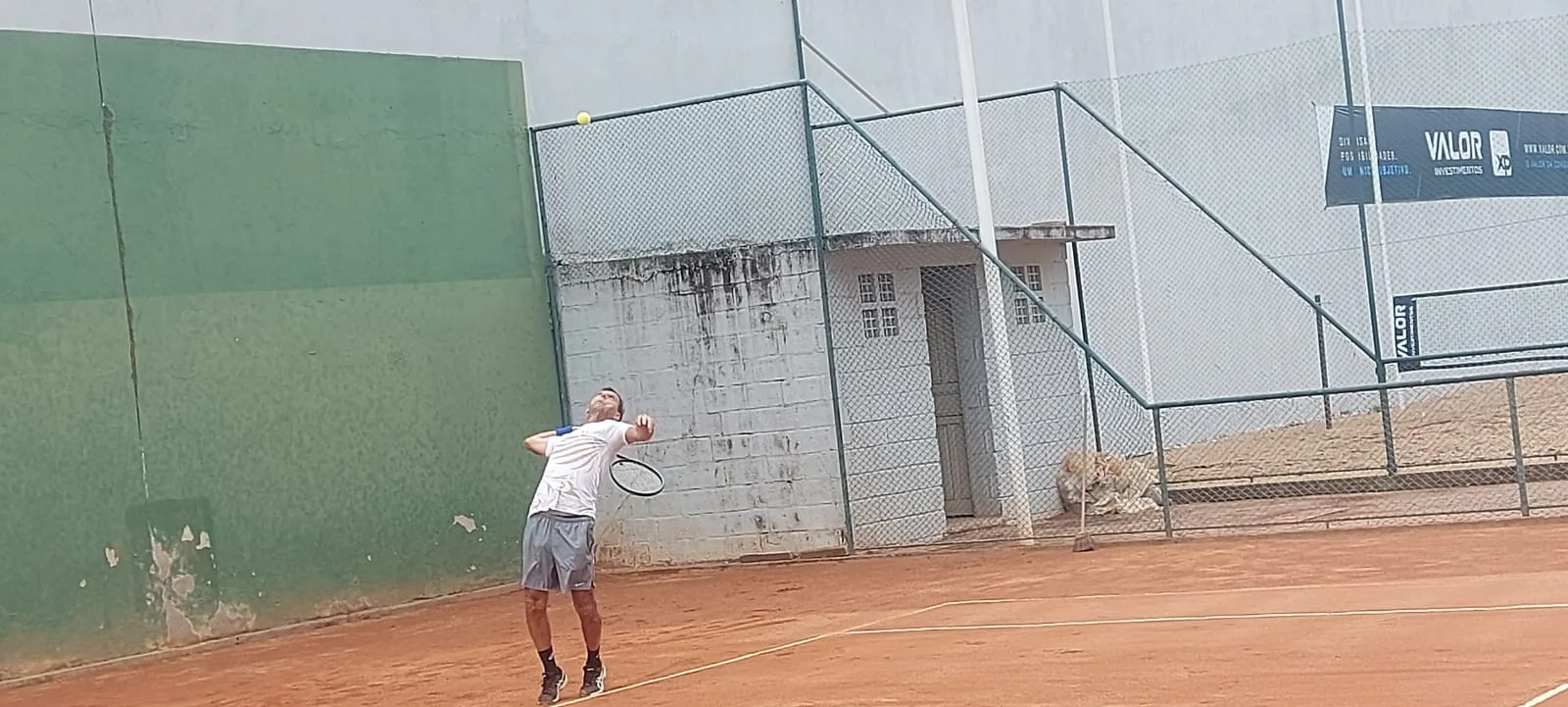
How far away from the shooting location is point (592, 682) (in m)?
9.98

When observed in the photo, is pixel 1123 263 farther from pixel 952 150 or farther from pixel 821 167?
pixel 821 167

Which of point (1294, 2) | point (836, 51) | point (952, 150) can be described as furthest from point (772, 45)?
point (1294, 2)

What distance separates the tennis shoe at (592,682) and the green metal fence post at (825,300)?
5672 millimetres

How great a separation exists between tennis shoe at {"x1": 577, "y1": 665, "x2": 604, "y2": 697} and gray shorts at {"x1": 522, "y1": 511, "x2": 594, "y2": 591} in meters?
0.44

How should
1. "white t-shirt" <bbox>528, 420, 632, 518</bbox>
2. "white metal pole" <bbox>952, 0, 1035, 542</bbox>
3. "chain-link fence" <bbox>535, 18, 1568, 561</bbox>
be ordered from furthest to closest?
"chain-link fence" <bbox>535, 18, 1568, 561</bbox>
"white metal pole" <bbox>952, 0, 1035, 542</bbox>
"white t-shirt" <bbox>528, 420, 632, 518</bbox>

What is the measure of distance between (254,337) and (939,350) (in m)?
5.94

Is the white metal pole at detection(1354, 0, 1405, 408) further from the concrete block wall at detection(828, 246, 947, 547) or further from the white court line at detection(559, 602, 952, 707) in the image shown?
the white court line at detection(559, 602, 952, 707)

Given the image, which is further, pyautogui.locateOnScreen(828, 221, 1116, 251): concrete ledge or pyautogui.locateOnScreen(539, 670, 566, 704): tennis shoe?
pyautogui.locateOnScreen(828, 221, 1116, 251): concrete ledge

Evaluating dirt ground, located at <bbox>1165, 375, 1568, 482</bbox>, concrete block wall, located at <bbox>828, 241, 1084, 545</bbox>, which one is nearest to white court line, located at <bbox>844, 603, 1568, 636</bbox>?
concrete block wall, located at <bbox>828, 241, 1084, 545</bbox>

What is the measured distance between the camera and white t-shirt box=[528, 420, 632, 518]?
32.9ft

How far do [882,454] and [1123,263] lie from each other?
5.77 meters

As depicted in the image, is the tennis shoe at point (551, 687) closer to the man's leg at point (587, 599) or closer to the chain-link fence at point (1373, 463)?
the man's leg at point (587, 599)

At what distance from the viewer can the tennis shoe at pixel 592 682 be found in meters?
9.96

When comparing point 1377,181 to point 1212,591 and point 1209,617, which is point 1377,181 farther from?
point 1209,617
